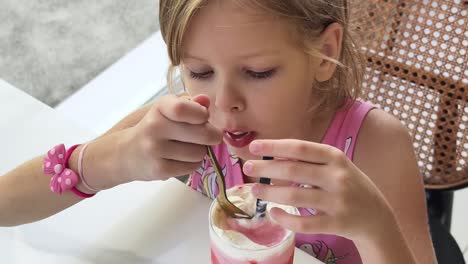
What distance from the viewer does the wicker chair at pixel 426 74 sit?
3.42ft

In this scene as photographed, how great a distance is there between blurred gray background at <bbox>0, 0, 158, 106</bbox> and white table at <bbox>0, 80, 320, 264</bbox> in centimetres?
92

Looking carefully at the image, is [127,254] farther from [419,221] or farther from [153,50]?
[153,50]

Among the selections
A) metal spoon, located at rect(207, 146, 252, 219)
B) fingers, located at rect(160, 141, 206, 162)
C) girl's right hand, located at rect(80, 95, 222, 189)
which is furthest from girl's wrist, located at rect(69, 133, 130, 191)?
metal spoon, located at rect(207, 146, 252, 219)

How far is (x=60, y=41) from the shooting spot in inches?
72.1

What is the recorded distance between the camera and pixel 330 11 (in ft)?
2.84

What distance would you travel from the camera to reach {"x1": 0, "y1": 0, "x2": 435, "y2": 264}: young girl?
2.18ft

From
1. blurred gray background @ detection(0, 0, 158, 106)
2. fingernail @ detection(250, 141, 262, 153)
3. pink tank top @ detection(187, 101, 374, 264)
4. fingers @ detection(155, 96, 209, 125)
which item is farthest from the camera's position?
blurred gray background @ detection(0, 0, 158, 106)

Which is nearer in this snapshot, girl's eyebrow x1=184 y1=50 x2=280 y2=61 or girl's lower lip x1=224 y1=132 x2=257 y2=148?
girl's eyebrow x1=184 y1=50 x2=280 y2=61

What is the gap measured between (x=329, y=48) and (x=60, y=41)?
1.14m

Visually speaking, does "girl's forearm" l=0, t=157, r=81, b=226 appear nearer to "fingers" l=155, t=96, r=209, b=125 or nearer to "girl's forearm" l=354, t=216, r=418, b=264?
"fingers" l=155, t=96, r=209, b=125

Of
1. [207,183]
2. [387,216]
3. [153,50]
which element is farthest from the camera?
[153,50]

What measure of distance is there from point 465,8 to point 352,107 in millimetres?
240

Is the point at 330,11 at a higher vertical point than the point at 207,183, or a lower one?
higher

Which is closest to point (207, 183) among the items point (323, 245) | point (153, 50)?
point (323, 245)
